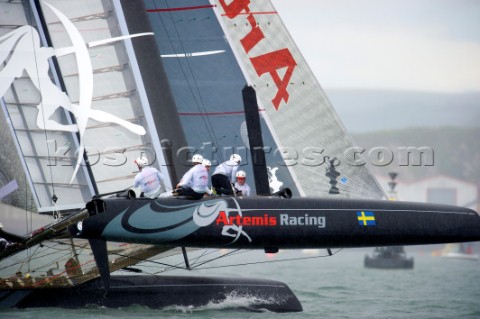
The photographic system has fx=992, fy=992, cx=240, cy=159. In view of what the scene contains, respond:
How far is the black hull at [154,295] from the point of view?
39.3ft

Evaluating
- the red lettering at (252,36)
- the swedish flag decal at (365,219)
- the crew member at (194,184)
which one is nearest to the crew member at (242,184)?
the crew member at (194,184)

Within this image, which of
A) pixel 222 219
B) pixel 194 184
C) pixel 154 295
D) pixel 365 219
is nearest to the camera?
pixel 222 219

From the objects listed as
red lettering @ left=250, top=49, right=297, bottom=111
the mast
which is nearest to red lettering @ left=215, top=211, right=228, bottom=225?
the mast

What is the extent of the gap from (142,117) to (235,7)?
1894 millimetres

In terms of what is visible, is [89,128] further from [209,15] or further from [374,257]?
[374,257]

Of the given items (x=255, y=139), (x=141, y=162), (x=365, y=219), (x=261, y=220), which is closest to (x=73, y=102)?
(x=141, y=162)

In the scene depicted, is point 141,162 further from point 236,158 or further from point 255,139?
point 255,139

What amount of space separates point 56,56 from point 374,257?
2344 cm

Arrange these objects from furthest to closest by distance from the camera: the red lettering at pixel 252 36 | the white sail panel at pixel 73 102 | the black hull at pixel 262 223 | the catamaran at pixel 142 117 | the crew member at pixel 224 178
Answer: the red lettering at pixel 252 36, the white sail panel at pixel 73 102, the catamaran at pixel 142 117, the crew member at pixel 224 178, the black hull at pixel 262 223

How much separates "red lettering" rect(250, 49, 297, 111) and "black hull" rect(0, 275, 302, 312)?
2.36 m

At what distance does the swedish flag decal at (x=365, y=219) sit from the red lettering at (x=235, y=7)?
3747 mm

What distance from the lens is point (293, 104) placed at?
12.6 meters

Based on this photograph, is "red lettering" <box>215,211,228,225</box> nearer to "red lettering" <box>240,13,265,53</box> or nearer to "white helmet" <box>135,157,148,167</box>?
"white helmet" <box>135,157,148,167</box>

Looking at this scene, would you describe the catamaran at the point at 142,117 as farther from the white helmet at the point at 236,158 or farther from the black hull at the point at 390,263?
the black hull at the point at 390,263
